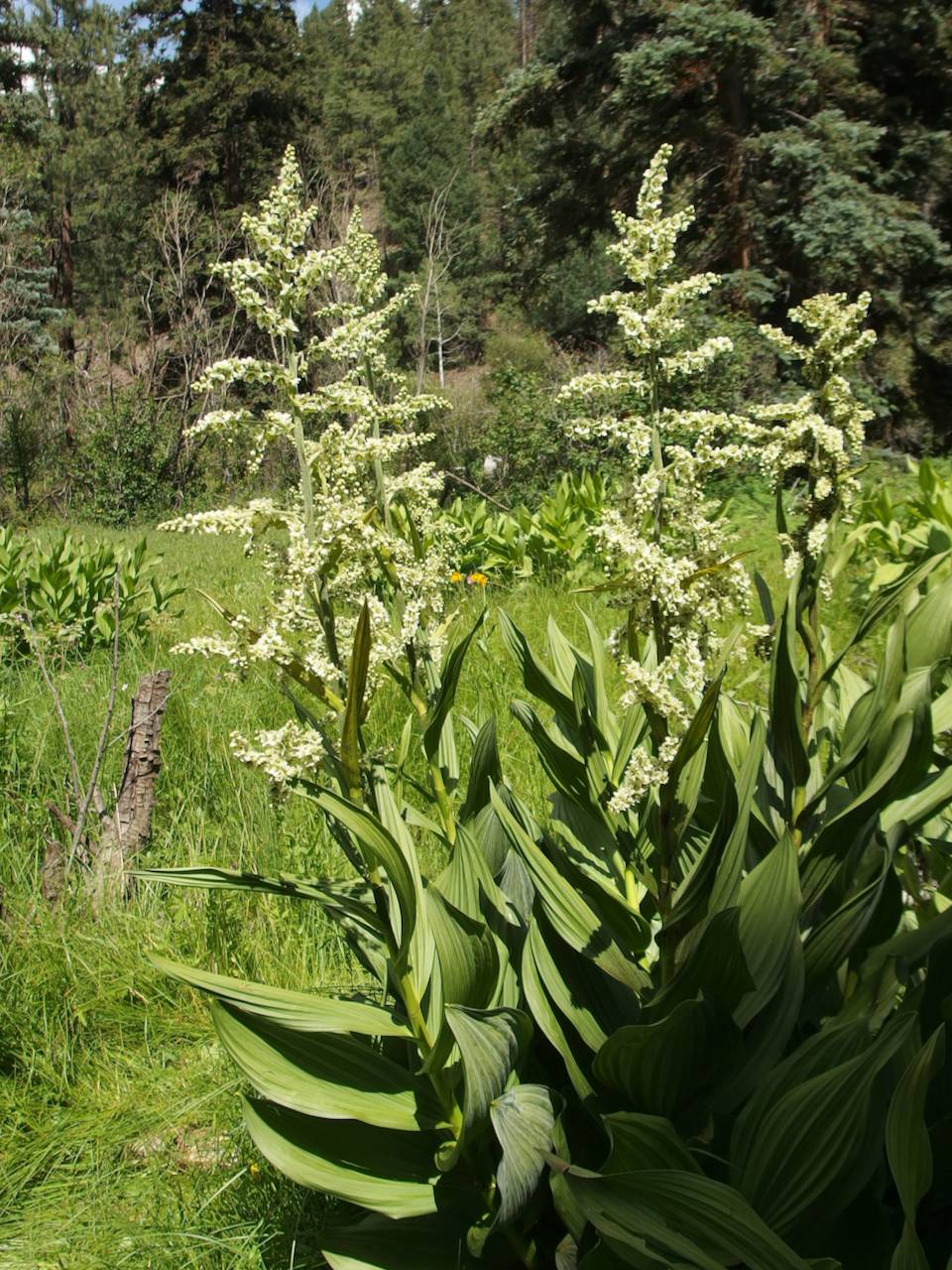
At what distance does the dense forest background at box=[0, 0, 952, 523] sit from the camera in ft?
47.6

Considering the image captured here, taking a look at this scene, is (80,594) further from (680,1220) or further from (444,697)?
(680,1220)

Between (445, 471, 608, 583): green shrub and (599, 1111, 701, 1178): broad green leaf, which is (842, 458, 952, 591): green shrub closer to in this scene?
(445, 471, 608, 583): green shrub

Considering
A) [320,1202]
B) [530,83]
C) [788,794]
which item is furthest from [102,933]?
[530,83]

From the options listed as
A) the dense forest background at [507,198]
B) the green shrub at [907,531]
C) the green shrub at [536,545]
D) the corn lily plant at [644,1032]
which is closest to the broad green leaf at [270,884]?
the corn lily plant at [644,1032]

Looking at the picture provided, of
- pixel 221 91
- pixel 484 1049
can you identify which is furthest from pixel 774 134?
pixel 221 91

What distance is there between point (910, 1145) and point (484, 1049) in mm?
571

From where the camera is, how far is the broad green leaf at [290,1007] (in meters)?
1.59

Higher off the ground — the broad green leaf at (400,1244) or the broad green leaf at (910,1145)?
the broad green leaf at (910,1145)

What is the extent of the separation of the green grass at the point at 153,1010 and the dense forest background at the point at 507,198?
137 centimetres

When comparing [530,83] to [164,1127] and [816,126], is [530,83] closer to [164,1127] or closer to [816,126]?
[816,126]

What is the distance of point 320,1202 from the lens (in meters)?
2.05

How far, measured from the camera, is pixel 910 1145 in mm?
1233

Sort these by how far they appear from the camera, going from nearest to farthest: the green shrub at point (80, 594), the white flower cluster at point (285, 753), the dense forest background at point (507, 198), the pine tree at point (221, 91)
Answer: the white flower cluster at point (285, 753) → the green shrub at point (80, 594) → the dense forest background at point (507, 198) → the pine tree at point (221, 91)

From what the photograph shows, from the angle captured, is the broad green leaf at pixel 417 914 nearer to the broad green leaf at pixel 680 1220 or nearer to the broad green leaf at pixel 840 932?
the broad green leaf at pixel 680 1220
